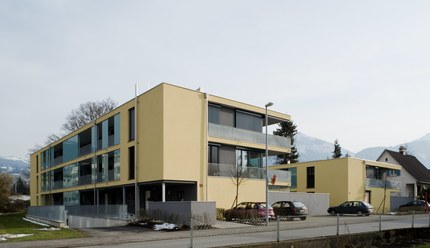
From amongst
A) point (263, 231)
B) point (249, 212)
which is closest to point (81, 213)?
point (249, 212)

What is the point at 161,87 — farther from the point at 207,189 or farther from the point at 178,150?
the point at 207,189

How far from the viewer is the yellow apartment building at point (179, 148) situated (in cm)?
3064

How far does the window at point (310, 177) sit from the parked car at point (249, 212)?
22.9 m

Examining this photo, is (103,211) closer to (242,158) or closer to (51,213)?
(51,213)

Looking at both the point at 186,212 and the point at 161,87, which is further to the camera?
the point at 161,87

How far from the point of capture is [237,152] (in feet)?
119

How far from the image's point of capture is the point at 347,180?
155ft

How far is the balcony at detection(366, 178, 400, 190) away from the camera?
50562mm

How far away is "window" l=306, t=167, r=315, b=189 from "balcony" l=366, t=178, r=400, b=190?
6119 mm

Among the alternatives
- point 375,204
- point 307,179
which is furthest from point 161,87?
A: point 375,204

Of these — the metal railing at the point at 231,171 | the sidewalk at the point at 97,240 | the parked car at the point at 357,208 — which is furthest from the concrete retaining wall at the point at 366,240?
the parked car at the point at 357,208

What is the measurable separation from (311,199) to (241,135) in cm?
1104

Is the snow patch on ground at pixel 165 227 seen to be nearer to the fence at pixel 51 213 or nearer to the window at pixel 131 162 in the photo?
the fence at pixel 51 213

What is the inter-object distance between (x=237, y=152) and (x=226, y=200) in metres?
4.78
